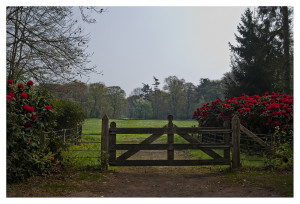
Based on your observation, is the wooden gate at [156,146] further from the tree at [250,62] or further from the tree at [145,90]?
the tree at [145,90]

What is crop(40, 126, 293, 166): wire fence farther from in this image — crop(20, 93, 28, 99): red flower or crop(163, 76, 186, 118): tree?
crop(163, 76, 186, 118): tree

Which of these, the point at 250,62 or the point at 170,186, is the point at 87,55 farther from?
the point at 250,62

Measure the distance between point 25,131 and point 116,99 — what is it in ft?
145

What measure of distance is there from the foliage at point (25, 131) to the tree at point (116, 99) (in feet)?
138

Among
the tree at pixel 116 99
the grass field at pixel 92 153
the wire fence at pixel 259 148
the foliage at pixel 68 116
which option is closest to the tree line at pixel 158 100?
the tree at pixel 116 99

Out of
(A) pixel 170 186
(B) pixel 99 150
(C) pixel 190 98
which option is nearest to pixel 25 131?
(B) pixel 99 150

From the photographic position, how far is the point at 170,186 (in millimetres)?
6242

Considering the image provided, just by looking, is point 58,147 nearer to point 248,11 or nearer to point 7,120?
point 7,120

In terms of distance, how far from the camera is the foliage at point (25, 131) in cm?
547

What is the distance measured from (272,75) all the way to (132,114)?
43305 mm

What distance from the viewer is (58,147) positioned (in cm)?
715

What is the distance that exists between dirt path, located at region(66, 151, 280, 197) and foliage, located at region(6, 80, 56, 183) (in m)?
1.46

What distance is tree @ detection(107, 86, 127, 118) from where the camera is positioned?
1922 inches
